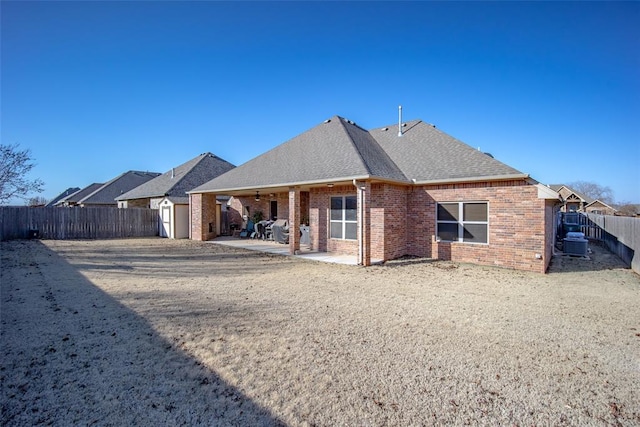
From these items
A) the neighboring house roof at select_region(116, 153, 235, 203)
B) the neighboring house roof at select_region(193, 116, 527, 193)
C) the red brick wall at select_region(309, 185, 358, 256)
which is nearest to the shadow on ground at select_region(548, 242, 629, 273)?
the neighboring house roof at select_region(193, 116, 527, 193)

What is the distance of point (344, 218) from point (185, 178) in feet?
48.5

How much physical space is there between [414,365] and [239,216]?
58.2 ft

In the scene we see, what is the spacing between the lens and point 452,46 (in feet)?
40.8

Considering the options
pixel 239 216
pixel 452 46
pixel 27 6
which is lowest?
pixel 239 216

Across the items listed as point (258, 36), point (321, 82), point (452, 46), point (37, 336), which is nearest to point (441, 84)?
point (452, 46)

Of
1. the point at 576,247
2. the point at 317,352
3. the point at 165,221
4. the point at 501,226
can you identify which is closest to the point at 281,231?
the point at 165,221

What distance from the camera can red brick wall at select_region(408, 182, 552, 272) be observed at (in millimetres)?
9133

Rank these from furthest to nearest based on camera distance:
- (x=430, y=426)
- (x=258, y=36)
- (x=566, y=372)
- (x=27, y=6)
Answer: (x=258, y=36), (x=27, y=6), (x=566, y=372), (x=430, y=426)

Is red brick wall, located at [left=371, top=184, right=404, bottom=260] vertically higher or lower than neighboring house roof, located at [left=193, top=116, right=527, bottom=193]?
lower

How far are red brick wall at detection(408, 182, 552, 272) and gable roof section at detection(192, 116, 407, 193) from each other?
180 cm

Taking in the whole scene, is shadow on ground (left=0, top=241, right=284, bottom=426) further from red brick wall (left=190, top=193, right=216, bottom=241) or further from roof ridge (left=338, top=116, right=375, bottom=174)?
red brick wall (left=190, top=193, right=216, bottom=241)

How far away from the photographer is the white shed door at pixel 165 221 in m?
19.3

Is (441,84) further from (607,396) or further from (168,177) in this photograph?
(168,177)

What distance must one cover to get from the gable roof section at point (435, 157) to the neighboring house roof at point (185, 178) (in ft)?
44.6
